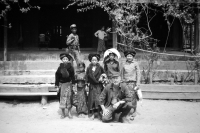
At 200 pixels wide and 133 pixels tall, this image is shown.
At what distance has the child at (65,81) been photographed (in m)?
5.31

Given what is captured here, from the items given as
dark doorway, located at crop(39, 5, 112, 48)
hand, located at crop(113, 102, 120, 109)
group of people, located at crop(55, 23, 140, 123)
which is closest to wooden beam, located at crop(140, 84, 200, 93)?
group of people, located at crop(55, 23, 140, 123)

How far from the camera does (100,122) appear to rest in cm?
496

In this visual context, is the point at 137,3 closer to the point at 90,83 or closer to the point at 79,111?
the point at 90,83

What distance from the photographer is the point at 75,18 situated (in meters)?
12.8

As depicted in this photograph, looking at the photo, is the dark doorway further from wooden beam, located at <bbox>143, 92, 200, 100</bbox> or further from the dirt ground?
the dirt ground

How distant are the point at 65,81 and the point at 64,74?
18 centimetres

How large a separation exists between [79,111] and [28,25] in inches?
351

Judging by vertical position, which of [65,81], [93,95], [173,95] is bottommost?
[173,95]

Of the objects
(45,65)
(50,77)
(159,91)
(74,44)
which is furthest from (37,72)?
(159,91)

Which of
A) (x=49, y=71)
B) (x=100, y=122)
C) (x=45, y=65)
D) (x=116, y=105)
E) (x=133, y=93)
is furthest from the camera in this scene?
(x=45, y=65)

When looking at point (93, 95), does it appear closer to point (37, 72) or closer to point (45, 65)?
point (37, 72)

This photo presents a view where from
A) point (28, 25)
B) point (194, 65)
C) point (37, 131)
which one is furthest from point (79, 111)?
point (28, 25)

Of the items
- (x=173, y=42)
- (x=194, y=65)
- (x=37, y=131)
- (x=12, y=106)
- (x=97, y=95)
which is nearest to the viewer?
(x=37, y=131)

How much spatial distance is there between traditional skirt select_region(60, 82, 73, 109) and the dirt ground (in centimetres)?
35
